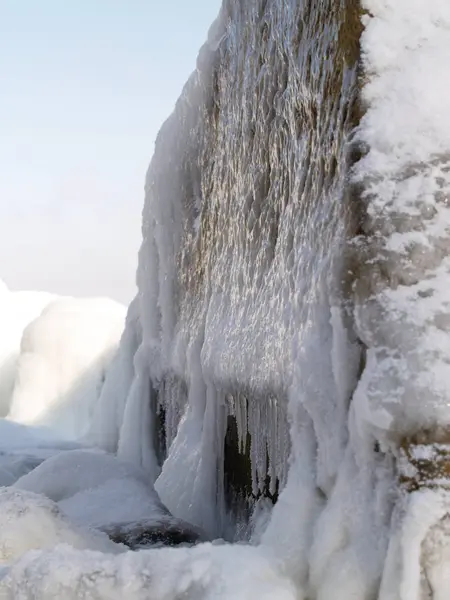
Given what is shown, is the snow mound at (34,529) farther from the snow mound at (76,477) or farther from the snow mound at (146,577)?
the snow mound at (76,477)

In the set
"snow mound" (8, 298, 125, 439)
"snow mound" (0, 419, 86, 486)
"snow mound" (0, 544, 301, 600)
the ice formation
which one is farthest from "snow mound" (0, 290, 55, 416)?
"snow mound" (0, 544, 301, 600)

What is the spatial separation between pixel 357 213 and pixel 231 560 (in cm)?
65

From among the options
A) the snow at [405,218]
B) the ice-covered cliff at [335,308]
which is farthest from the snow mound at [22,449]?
the snow at [405,218]

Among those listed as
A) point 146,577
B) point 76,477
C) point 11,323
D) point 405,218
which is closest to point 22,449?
point 76,477

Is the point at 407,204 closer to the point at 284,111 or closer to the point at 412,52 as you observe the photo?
the point at 412,52

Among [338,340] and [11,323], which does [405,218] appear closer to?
[338,340]

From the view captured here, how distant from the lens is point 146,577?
120 cm

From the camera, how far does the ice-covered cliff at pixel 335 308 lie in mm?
1200

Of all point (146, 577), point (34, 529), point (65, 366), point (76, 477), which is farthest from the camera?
point (65, 366)

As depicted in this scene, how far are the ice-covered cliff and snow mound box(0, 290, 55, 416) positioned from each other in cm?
770

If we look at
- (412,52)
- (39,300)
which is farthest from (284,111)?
(39,300)

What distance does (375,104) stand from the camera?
138 centimetres

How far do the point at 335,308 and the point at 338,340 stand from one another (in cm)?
6

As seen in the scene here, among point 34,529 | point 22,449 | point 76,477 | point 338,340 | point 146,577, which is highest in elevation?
point 338,340
